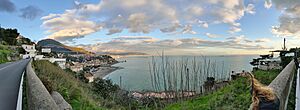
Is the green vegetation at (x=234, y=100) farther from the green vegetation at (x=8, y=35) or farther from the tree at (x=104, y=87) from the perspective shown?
the green vegetation at (x=8, y=35)

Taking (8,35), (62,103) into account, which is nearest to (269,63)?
(62,103)

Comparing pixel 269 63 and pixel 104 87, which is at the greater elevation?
pixel 269 63

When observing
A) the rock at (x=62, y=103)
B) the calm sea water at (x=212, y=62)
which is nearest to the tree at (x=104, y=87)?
the calm sea water at (x=212, y=62)

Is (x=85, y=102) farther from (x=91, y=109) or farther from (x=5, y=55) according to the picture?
(x=5, y=55)

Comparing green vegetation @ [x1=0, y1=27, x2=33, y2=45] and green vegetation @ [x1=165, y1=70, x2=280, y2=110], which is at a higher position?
green vegetation @ [x1=0, y1=27, x2=33, y2=45]

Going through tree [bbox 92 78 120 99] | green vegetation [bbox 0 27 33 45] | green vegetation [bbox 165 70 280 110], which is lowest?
tree [bbox 92 78 120 99]

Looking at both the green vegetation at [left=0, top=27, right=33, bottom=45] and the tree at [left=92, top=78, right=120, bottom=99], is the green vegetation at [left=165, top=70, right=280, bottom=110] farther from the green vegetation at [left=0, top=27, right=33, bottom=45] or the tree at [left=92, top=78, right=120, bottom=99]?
the green vegetation at [left=0, top=27, right=33, bottom=45]

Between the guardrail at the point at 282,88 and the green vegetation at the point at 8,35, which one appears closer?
the guardrail at the point at 282,88

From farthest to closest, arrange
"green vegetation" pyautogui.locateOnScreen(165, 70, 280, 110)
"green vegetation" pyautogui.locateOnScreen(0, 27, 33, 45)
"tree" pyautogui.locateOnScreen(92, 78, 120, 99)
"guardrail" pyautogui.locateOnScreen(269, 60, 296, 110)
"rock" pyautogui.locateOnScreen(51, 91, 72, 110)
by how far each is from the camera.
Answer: "green vegetation" pyautogui.locateOnScreen(0, 27, 33, 45) < "tree" pyautogui.locateOnScreen(92, 78, 120, 99) < "green vegetation" pyautogui.locateOnScreen(165, 70, 280, 110) < "rock" pyautogui.locateOnScreen(51, 91, 72, 110) < "guardrail" pyautogui.locateOnScreen(269, 60, 296, 110)

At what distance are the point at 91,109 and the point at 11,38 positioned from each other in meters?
37.0

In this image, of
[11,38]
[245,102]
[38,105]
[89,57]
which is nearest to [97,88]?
[245,102]

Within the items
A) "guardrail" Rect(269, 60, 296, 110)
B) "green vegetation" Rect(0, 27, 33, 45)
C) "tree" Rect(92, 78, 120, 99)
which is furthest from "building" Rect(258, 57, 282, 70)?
"green vegetation" Rect(0, 27, 33, 45)

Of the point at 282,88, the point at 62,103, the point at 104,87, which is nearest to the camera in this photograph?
the point at 282,88

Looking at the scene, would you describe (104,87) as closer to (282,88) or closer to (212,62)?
(212,62)
